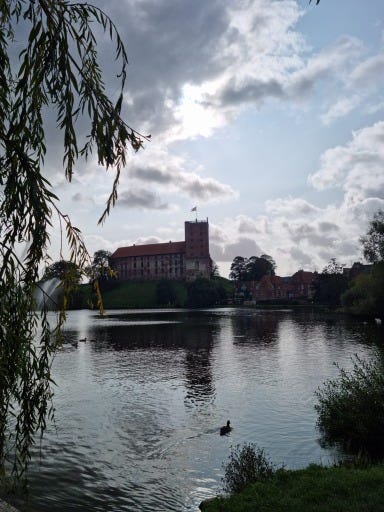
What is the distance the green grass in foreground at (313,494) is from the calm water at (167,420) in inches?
99.6

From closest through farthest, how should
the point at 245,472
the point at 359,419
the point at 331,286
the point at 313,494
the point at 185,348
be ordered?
the point at 313,494, the point at 245,472, the point at 359,419, the point at 185,348, the point at 331,286

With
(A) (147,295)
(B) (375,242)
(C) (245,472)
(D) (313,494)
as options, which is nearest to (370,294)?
(B) (375,242)

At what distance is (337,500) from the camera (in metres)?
10.7

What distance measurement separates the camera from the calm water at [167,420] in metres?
15.3

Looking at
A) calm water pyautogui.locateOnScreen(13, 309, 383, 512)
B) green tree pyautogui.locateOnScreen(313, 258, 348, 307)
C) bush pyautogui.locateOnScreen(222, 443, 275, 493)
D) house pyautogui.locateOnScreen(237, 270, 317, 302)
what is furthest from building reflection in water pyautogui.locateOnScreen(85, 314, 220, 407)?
house pyautogui.locateOnScreen(237, 270, 317, 302)

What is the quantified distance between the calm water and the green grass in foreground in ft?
8.30

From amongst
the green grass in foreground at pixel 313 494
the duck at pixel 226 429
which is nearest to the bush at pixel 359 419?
→ the duck at pixel 226 429

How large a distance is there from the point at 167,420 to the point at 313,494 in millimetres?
12882

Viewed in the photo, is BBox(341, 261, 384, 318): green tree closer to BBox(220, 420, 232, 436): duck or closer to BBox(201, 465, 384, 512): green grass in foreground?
BBox(220, 420, 232, 436): duck

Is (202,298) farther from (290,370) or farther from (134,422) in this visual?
(134,422)

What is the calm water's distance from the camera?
15297 mm

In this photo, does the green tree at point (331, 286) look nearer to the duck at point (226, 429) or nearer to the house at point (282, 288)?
the house at point (282, 288)

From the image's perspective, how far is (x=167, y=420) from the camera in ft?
76.3

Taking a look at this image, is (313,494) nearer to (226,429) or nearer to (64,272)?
(64,272)
